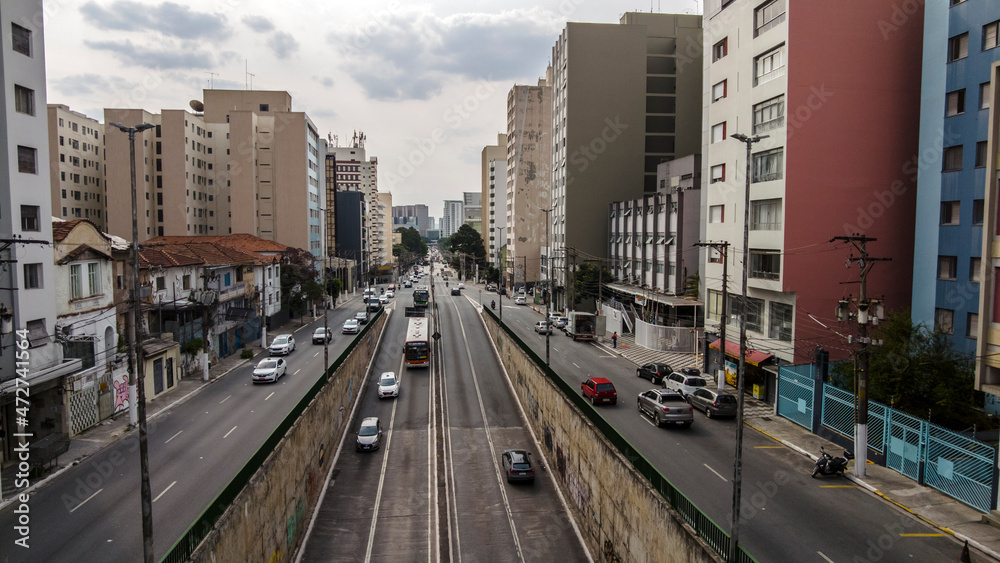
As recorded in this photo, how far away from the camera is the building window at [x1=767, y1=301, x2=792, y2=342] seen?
1356 inches

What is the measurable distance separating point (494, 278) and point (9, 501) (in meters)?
117

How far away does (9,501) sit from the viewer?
822 inches

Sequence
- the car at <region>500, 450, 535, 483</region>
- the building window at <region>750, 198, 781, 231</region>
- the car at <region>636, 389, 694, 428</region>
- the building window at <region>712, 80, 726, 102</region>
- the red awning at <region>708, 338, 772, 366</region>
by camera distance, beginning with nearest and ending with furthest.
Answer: the car at <region>500, 450, 535, 483</region> → the car at <region>636, 389, 694, 428</region> → the building window at <region>750, 198, 781, 231</region> → the red awning at <region>708, 338, 772, 366</region> → the building window at <region>712, 80, 726, 102</region>

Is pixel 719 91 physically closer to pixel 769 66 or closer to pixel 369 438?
pixel 769 66

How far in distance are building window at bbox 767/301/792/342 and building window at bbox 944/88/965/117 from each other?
12.9m

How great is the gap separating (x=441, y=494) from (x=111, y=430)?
60.1ft

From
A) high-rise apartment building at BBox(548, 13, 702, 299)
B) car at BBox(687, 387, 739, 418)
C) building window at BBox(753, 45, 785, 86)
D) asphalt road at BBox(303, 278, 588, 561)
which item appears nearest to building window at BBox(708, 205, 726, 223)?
building window at BBox(753, 45, 785, 86)

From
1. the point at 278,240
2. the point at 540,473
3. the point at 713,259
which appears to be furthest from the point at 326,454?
the point at 278,240

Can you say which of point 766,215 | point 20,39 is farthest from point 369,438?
point 766,215

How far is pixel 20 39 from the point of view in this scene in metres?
27.1

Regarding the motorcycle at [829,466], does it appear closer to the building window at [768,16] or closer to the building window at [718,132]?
the building window at [718,132]

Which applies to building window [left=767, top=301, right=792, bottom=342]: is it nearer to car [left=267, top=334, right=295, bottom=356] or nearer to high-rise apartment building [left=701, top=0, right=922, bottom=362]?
high-rise apartment building [left=701, top=0, right=922, bottom=362]

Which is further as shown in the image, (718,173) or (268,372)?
(718,173)

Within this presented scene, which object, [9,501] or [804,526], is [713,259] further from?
[9,501]
